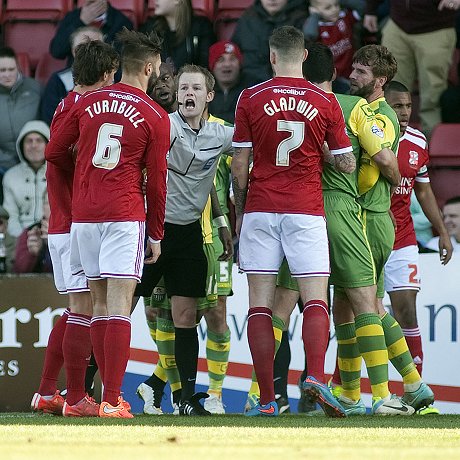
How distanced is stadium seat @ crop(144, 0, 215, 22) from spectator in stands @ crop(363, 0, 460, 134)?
2094mm

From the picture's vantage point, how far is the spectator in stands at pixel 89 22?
12.9 metres

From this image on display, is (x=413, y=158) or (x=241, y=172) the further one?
(x=413, y=158)

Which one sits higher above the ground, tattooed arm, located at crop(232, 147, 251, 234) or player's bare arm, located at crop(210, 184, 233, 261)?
tattooed arm, located at crop(232, 147, 251, 234)

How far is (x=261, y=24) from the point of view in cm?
1253

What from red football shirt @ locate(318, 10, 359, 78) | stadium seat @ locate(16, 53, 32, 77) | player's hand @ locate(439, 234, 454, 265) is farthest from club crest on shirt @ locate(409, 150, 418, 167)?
stadium seat @ locate(16, 53, 32, 77)

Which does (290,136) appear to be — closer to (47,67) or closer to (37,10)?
(47,67)

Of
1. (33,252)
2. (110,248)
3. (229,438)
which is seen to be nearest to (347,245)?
(110,248)

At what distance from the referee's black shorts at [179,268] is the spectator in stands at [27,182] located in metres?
3.11

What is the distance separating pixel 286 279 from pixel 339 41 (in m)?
4.45

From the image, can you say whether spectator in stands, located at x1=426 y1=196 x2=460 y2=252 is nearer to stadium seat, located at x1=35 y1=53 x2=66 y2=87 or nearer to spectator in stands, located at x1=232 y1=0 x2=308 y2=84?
spectator in stands, located at x1=232 y1=0 x2=308 y2=84

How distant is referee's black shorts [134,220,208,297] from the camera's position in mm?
8695

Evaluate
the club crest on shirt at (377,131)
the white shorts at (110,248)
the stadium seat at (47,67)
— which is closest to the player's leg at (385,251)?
the club crest on shirt at (377,131)

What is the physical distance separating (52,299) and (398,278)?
2.75 meters

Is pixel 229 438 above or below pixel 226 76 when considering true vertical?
below
